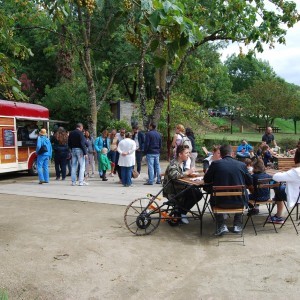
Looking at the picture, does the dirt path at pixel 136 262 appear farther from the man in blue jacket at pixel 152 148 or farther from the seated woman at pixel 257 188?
the man in blue jacket at pixel 152 148

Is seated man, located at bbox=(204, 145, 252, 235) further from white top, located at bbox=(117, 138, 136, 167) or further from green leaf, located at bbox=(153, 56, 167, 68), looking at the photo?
white top, located at bbox=(117, 138, 136, 167)

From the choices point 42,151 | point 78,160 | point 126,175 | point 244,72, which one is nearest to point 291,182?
point 126,175

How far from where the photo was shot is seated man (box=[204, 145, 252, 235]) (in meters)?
6.21

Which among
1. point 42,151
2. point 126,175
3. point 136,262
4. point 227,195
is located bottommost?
point 136,262

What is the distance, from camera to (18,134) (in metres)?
14.5

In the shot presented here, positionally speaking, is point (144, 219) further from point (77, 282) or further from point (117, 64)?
point (117, 64)

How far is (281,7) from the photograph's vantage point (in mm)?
15172

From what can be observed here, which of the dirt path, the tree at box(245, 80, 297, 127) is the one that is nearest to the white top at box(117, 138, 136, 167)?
the dirt path

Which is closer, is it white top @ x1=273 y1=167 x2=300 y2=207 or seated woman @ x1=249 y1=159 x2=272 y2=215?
white top @ x1=273 y1=167 x2=300 y2=207

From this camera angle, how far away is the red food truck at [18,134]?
542 inches

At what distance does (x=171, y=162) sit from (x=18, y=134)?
885cm

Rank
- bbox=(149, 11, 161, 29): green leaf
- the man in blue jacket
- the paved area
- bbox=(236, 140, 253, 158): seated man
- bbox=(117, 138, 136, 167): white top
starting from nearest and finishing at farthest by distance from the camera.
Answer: bbox=(149, 11, 161, 29): green leaf, the paved area, bbox=(117, 138, 136, 167): white top, the man in blue jacket, bbox=(236, 140, 253, 158): seated man

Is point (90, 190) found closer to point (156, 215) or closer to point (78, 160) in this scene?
point (78, 160)

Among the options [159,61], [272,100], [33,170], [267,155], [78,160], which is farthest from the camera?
[272,100]
